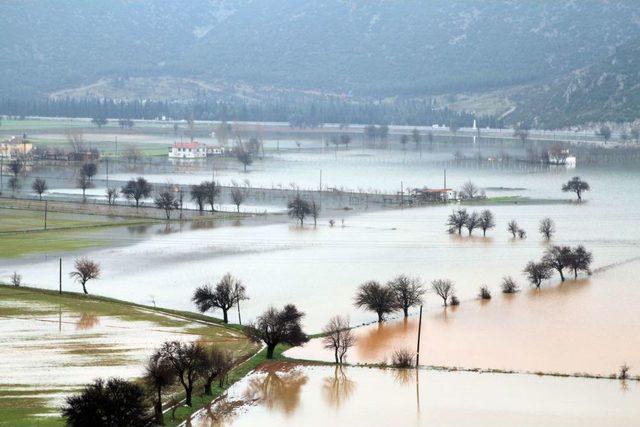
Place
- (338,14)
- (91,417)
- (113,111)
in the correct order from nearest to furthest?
(91,417)
(113,111)
(338,14)

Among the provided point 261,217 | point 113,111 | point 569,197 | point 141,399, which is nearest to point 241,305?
point 141,399

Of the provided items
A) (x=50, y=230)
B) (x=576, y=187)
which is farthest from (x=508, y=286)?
(x=576, y=187)

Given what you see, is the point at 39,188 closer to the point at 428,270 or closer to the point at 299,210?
the point at 299,210

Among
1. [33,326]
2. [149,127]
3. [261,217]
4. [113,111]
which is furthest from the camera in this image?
[113,111]

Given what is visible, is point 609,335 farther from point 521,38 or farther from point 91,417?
point 521,38

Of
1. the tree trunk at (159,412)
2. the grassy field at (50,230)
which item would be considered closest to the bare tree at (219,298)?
the tree trunk at (159,412)

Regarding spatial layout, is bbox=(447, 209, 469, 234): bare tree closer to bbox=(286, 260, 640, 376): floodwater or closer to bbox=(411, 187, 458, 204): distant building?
bbox=(411, 187, 458, 204): distant building

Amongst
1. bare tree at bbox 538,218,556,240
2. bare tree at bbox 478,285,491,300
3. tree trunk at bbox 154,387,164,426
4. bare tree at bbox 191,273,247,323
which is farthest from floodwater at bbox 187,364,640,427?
bare tree at bbox 538,218,556,240
